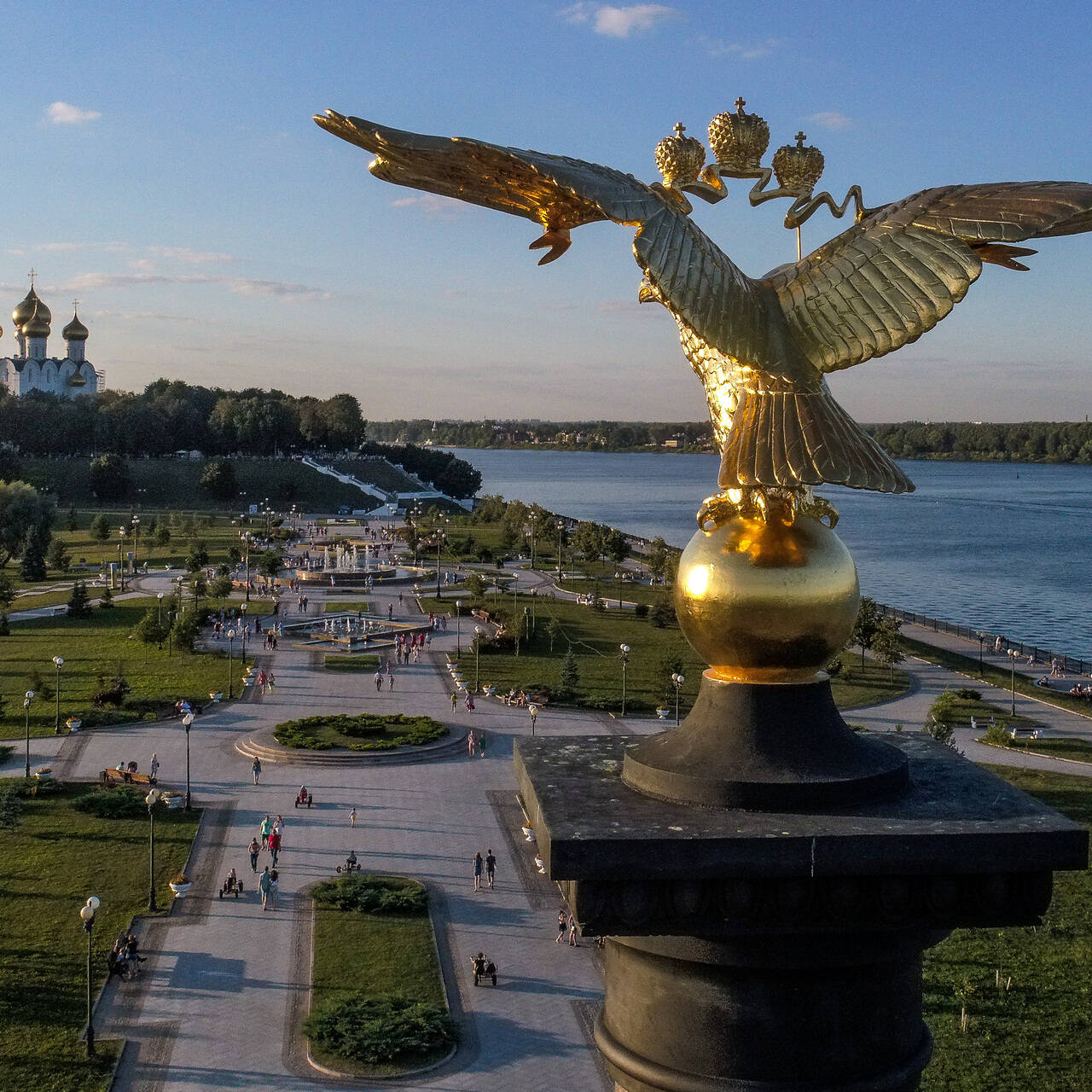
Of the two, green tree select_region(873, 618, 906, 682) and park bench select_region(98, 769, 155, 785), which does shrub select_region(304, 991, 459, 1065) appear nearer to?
park bench select_region(98, 769, 155, 785)

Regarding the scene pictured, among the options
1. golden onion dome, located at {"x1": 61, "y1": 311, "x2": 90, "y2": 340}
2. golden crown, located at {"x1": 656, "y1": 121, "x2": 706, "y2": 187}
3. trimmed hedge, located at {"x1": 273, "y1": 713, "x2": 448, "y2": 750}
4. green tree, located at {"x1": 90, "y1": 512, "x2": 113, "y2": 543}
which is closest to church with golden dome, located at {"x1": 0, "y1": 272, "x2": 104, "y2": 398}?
golden onion dome, located at {"x1": 61, "y1": 311, "x2": 90, "y2": 340}

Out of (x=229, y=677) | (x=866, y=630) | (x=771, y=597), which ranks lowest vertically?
(x=229, y=677)

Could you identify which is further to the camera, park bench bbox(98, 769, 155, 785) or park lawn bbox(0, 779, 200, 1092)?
park bench bbox(98, 769, 155, 785)

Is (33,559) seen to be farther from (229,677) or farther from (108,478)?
(108,478)

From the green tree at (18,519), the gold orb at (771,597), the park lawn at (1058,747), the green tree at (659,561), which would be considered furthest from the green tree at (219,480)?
the gold orb at (771,597)

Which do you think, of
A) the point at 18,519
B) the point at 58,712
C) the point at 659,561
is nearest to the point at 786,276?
the point at 58,712

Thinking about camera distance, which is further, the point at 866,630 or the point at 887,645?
the point at 866,630
